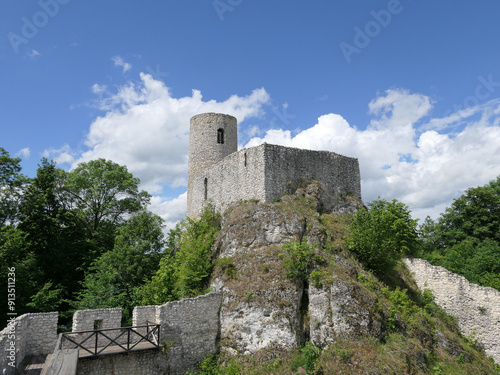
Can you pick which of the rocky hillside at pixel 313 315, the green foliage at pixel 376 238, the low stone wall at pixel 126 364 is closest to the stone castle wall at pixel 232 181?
the rocky hillside at pixel 313 315

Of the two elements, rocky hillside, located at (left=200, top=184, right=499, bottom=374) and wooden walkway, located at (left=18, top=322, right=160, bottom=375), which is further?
rocky hillside, located at (left=200, top=184, right=499, bottom=374)

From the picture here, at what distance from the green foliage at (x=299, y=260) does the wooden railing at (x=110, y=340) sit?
646 centimetres

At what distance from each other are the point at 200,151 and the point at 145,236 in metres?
7.63

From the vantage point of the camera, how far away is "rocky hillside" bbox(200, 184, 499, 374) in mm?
14281

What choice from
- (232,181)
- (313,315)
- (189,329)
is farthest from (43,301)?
(313,315)

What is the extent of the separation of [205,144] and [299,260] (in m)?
13.6

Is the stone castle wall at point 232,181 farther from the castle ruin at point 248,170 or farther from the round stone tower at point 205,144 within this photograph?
the round stone tower at point 205,144

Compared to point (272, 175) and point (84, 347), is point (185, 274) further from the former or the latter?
point (272, 175)

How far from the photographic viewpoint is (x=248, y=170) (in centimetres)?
2197

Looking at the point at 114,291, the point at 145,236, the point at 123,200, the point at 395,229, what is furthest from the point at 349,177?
the point at 123,200

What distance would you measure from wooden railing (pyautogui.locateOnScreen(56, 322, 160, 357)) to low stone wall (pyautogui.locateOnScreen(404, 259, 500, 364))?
51.4ft

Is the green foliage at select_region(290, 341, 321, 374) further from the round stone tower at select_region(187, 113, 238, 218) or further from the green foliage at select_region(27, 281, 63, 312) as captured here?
the round stone tower at select_region(187, 113, 238, 218)

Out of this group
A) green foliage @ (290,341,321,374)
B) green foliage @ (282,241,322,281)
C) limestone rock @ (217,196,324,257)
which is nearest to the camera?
green foliage @ (290,341,321,374)

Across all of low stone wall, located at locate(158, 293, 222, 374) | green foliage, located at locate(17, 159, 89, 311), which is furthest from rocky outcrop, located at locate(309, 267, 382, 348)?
green foliage, located at locate(17, 159, 89, 311)
